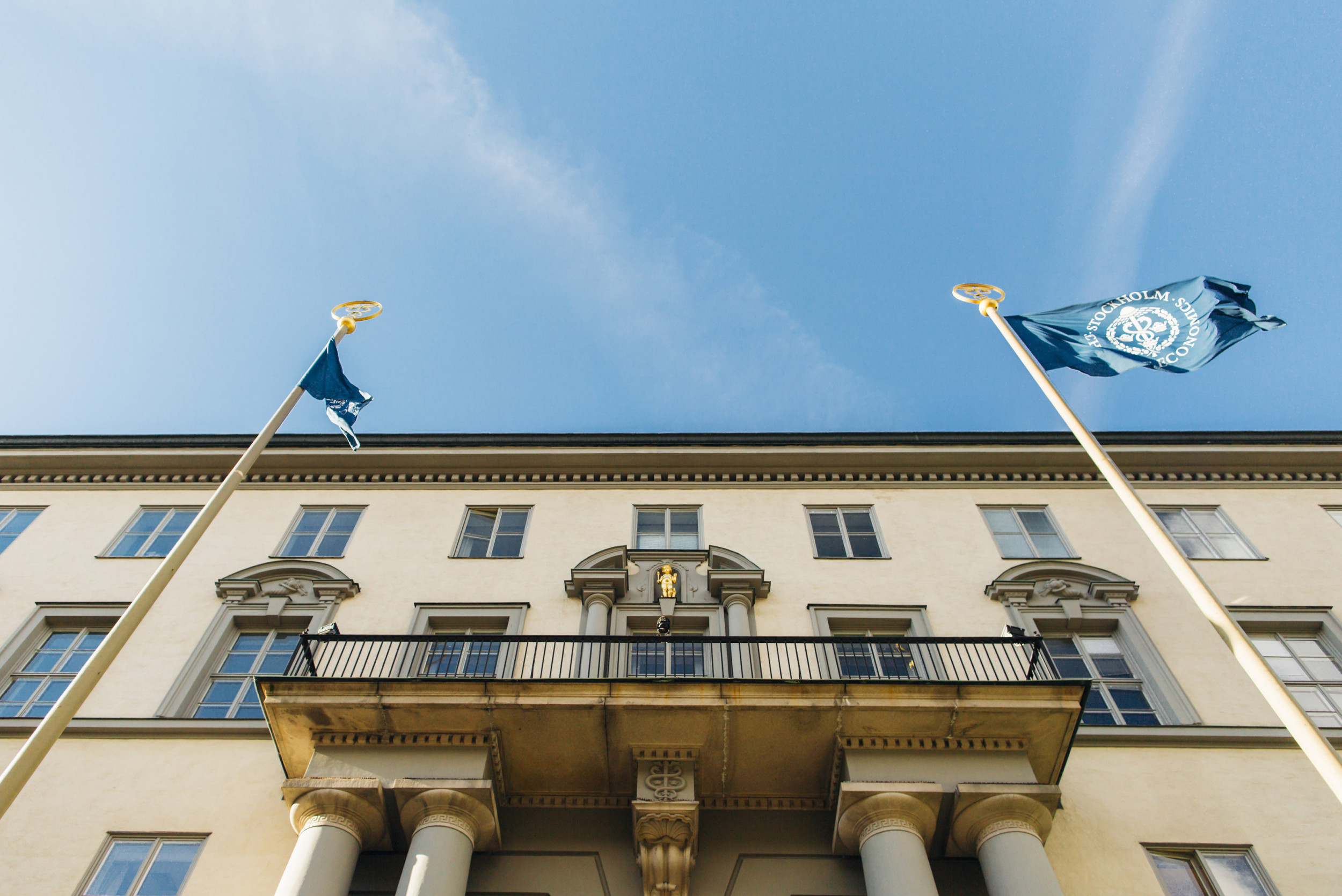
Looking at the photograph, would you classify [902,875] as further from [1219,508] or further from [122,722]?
[1219,508]

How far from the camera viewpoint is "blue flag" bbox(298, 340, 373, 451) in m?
17.1

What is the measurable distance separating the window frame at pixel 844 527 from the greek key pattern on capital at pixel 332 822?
10.2 m

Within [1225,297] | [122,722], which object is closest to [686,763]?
[122,722]

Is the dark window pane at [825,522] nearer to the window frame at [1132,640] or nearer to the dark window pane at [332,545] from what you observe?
the window frame at [1132,640]

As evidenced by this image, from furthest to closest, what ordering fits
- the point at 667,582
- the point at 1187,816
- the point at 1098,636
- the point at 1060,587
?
1. the point at 1060,587
2. the point at 667,582
3. the point at 1098,636
4. the point at 1187,816

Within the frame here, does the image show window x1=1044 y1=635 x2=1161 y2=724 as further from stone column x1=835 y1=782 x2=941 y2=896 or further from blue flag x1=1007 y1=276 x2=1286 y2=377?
blue flag x1=1007 y1=276 x2=1286 y2=377

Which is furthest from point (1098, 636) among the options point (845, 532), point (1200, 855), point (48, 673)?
point (48, 673)

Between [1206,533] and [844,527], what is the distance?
24.5 ft

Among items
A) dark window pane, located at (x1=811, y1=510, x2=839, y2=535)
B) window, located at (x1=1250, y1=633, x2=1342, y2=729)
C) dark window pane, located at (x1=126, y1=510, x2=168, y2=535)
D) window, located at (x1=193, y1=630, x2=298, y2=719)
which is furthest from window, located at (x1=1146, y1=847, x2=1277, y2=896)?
dark window pane, located at (x1=126, y1=510, x2=168, y2=535)

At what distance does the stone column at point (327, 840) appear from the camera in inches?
483

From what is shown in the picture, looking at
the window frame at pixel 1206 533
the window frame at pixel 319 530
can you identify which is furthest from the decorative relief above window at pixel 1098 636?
the window frame at pixel 319 530

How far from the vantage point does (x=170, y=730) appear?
51.8 ft

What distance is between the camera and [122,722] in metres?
15.9

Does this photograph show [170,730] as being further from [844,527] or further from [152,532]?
[844,527]
